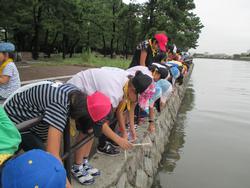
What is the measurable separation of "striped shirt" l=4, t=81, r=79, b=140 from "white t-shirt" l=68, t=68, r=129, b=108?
2.90ft

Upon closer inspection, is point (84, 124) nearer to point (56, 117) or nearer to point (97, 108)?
point (97, 108)

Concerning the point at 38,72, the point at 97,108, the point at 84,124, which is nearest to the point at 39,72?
the point at 38,72

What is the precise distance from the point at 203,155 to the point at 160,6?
2318cm

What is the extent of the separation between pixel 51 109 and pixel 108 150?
5.81 ft

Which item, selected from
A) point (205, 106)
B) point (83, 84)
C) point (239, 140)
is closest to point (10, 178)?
point (83, 84)

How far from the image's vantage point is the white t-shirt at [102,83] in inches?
136

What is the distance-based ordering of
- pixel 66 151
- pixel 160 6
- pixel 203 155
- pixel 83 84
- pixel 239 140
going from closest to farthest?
pixel 66 151, pixel 83 84, pixel 203 155, pixel 239 140, pixel 160 6

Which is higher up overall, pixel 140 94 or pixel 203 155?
pixel 140 94

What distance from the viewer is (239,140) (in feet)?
29.8

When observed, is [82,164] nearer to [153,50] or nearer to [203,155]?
[153,50]

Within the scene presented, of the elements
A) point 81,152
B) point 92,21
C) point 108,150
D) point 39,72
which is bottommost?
point 39,72

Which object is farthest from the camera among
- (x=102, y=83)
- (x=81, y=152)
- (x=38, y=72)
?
(x=38, y=72)

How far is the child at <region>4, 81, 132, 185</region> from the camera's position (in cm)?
233

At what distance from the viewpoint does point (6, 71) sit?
379 centimetres
